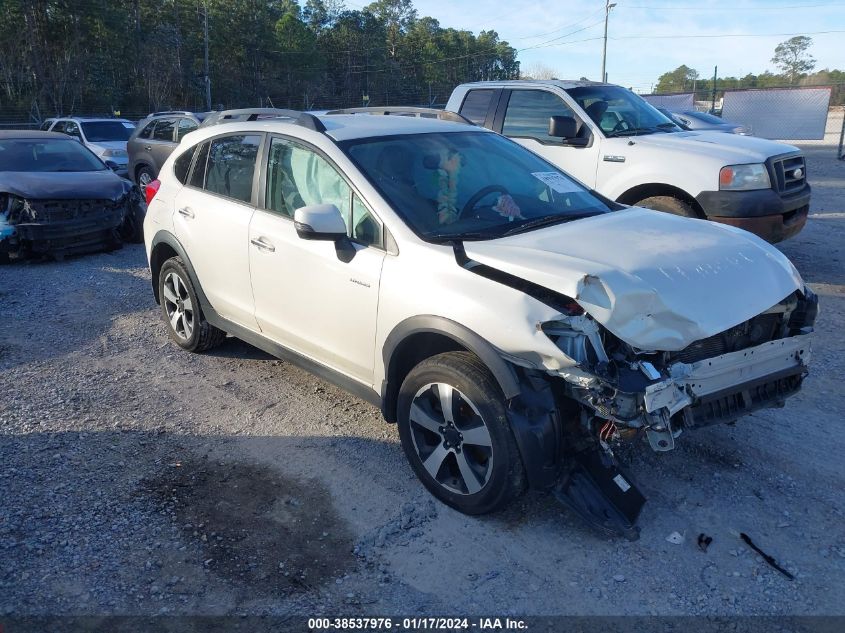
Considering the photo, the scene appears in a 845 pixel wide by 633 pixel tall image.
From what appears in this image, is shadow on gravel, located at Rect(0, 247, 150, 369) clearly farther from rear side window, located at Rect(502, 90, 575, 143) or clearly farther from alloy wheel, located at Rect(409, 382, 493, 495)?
rear side window, located at Rect(502, 90, 575, 143)

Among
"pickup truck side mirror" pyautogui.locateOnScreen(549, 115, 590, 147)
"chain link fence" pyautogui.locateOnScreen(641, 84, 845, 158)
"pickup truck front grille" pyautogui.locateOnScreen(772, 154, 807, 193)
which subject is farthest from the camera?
"chain link fence" pyautogui.locateOnScreen(641, 84, 845, 158)

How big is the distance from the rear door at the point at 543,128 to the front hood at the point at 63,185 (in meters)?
5.27

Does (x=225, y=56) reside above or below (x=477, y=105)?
above

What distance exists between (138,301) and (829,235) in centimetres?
892

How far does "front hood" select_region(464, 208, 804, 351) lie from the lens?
3.00 meters

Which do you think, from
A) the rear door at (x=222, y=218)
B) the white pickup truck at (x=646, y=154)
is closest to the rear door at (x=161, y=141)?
the white pickup truck at (x=646, y=154)

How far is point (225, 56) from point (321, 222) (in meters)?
51.4

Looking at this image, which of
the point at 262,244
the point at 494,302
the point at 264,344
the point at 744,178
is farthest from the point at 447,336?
the point at 744,178

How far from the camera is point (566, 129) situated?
7.51 meters

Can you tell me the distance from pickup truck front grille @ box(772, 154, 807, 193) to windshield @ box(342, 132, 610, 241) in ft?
11.5

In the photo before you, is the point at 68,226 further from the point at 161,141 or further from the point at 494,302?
the point at 494,302

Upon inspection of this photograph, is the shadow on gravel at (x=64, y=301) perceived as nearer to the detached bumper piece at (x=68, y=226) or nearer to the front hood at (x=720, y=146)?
the detached bumper piece at (x=68, y=226)

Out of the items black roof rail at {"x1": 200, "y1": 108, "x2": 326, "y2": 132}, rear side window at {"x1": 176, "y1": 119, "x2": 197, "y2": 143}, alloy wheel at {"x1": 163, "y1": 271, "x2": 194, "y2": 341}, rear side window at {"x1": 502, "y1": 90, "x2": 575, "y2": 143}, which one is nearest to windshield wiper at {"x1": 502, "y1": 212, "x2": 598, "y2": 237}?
black roof rail at {"x1": 200, "y1": 108, "x2": 326, "y2": 132}

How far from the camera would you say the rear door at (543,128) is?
7.58 m
